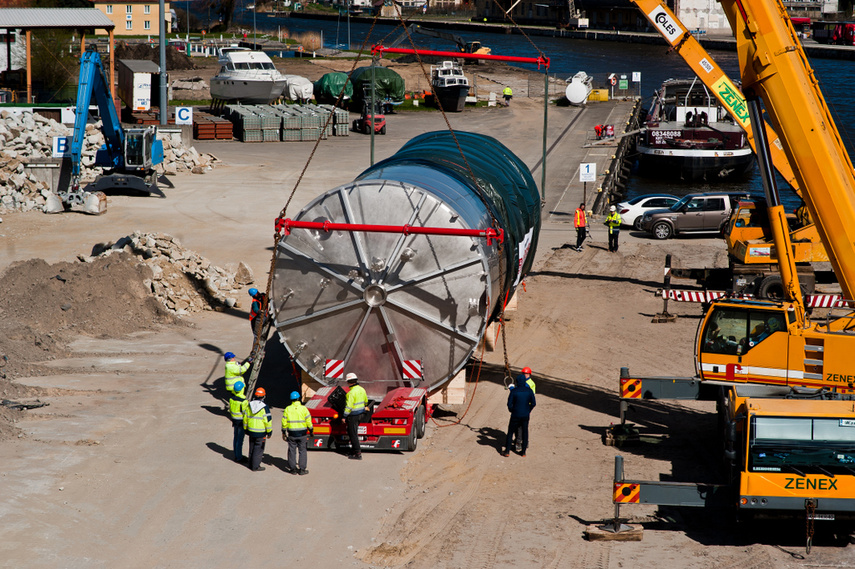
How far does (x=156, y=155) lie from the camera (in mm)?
35906

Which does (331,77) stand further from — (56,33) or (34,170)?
(34,170)

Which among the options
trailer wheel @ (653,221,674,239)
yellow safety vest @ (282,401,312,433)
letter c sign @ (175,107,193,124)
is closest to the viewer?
yellow safety vest @ (282,401,312,433)

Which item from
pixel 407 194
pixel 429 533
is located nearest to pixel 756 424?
pixel 429 533

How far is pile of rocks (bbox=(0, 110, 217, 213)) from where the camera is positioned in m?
32.0


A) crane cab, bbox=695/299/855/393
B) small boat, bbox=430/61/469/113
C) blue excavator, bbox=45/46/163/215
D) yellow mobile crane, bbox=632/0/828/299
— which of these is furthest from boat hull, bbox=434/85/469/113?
crane cab, bbox=695/299/855/393

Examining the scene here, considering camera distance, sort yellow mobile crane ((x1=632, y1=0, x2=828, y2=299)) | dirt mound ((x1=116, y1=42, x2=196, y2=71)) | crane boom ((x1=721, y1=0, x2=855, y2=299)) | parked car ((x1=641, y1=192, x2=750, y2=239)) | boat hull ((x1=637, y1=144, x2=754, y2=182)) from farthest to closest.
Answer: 1. dirt mound ((x1=116, y1=42, x2=196, y2=71))
2. boat hull ((x1=637, y1=144, x2=754, y2=182))
3. parked car ((x1=641, y1=192, x2=750, y2=239))
4. yellow mobile crane ((x1=632, y1=0, x2=828, y2=299))
5. crane boom ((x1=721, y1=0, x2=855, y2=299))

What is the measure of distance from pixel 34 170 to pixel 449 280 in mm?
23506

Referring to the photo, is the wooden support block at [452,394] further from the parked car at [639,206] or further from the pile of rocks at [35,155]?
the pile of rocks at [35,155]

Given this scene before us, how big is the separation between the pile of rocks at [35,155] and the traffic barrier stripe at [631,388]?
23.8 m

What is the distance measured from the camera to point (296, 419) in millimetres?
13758

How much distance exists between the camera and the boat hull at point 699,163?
46.1 meters

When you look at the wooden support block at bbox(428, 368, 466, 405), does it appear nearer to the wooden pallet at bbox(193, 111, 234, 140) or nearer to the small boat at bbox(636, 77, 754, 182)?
the small boat at bbox(636, 77, 754, 182)

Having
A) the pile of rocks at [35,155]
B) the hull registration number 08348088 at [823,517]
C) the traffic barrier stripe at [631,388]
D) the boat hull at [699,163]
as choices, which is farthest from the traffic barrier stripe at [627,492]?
the boat hull at [699,163]

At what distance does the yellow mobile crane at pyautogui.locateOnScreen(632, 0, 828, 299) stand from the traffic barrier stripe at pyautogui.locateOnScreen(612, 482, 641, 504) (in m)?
13.0
